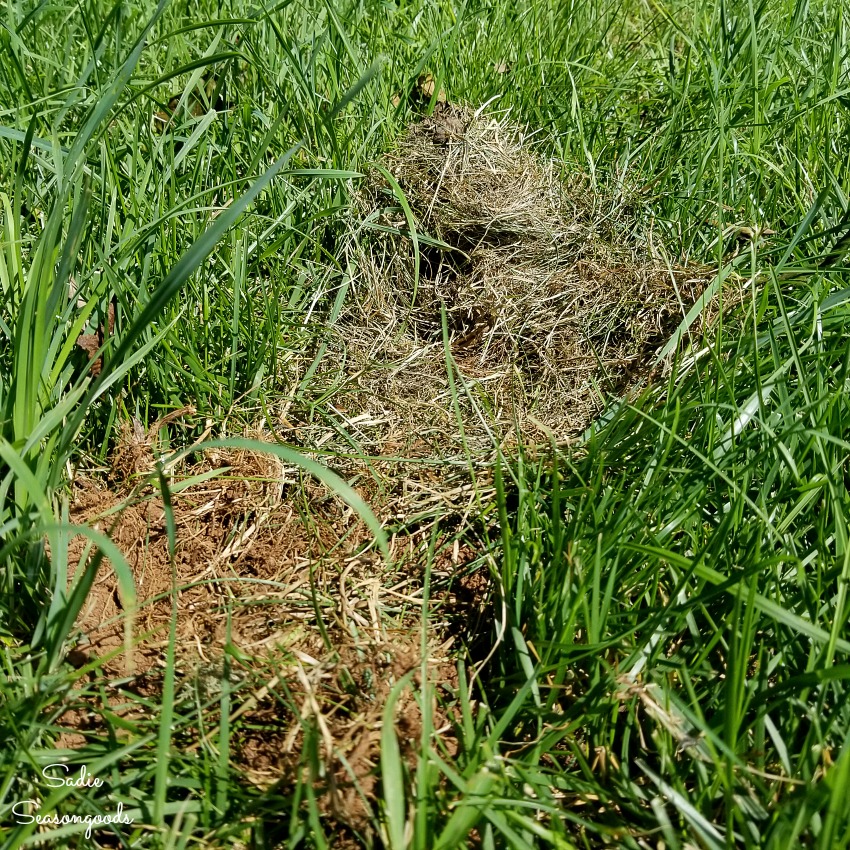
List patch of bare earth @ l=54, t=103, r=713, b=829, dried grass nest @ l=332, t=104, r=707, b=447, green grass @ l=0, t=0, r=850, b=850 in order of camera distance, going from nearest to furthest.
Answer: green grass @ l=0, t=0, r=850, b=850
patch of bare earth @ l=54, t=103, r=713, b=829
dried grass nest @ l=332, t=104, r=707, b=447

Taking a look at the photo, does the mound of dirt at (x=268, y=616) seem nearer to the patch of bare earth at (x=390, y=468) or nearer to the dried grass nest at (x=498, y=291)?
the patch of bare earth at (x=390, y=468)

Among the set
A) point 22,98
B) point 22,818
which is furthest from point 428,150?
point 22,818

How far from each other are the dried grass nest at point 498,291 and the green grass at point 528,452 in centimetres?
11

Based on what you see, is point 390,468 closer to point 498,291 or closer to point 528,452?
point 528,452

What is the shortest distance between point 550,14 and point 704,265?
1.28 metres

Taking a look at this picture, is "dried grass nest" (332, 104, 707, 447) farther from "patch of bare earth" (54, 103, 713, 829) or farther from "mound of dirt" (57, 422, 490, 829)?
"mound of dirt" (57, 422, 490, 829)

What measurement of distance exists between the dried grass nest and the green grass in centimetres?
11

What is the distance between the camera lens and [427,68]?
2676mm

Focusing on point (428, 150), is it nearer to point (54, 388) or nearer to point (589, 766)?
point (54, 388)

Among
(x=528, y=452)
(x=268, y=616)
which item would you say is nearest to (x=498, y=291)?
(x=528, y=452)

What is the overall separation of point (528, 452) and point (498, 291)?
1.93 feet

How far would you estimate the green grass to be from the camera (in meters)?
1.25

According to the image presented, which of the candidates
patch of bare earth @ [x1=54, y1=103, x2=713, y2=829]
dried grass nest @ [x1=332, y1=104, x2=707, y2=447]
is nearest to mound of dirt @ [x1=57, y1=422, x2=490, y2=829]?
patch of bare earth @ [x1=54, y1=103, x2=713, y2=829]

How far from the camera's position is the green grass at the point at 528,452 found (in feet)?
4.11
